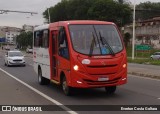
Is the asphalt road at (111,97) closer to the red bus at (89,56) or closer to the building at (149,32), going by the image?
the red bus at (89,56)

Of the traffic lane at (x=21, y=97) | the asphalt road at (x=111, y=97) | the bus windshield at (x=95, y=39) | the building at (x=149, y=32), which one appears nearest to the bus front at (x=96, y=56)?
the bus windshield at (x=95, y=39)

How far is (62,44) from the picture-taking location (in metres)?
14.1

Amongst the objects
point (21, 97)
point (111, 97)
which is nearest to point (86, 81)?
point (111, 97)

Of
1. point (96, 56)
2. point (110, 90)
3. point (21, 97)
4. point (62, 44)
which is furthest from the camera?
point (110, 90)

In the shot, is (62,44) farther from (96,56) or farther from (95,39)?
(96,56)

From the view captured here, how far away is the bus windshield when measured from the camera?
1333cm

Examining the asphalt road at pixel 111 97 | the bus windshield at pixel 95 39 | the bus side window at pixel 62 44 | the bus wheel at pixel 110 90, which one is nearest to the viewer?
the asphalt road at pixel 111 97

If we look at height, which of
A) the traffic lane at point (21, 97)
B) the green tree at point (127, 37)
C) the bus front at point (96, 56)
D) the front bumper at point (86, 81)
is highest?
the bus front at point (96, 56)

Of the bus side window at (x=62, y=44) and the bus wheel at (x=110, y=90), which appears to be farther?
the bus wheel at (x=110, y=90)

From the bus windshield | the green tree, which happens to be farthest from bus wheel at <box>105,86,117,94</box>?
the green tree

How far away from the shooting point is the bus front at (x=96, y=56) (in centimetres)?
1296

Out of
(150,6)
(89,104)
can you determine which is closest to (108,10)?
(150,6)

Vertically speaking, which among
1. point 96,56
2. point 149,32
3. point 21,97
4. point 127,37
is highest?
point 96,56

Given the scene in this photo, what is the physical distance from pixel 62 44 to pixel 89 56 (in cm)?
152
